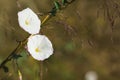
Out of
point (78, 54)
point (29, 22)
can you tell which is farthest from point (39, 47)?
point (78, 54)

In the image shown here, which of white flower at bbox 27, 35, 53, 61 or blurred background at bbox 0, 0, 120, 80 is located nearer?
white flower at bbox 27, 35, 53, 61

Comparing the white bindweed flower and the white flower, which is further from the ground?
the white bindweed flower

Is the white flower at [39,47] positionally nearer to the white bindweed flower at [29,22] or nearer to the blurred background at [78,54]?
the white bindweed flower at [29,22]

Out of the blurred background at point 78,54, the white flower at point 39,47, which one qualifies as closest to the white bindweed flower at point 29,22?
the white flower at point 39,47

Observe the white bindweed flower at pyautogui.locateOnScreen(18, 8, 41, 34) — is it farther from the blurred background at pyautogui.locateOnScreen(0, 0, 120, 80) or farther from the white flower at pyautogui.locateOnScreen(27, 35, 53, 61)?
the blurred background at pyautogui.locateOnScreen(0, 0, 120, 80)

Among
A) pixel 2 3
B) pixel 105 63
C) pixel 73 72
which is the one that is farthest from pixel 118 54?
pixel 2 3

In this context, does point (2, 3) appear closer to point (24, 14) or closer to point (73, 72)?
point (73, 72)

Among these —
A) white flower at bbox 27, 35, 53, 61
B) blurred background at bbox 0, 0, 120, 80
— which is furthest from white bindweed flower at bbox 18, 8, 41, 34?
blurred background at bbox 0, 0, 120, 80
